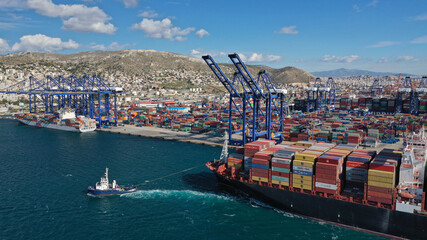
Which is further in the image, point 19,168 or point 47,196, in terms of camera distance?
point 19,168

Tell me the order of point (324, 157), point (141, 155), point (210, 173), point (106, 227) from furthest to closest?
1. point (141, 155)
2. point (210, 173)
3. point (324, 157)
4. point (106, 227)

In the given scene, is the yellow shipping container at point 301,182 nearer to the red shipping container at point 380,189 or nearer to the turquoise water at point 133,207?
the turquoise water at point 133,207

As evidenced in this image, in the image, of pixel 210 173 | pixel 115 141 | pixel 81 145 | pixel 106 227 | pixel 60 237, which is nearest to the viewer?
pixel 60 237

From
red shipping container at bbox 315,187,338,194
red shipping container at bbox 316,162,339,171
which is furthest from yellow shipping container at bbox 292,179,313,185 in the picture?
red shipping container at bbox 316,162,339,171

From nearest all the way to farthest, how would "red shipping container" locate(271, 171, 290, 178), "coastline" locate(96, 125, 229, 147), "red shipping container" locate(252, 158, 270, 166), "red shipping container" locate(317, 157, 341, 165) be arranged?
"red shipping container" locate(317, 157, 341, 165)
"red shipping container" locate(271, 171, 290, 178)
"red shipping container" locate(252, 158, 270, 166)
"coastline" locate(96, 125, 229, 147)

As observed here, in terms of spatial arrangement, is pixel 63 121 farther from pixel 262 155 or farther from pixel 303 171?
pixel 303 171

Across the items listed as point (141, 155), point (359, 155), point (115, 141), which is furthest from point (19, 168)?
point (359, 155)

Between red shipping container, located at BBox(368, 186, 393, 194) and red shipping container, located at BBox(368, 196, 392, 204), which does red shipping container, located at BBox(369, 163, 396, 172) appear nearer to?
red shipping container, located at BBox(368, 186, 393, 194)

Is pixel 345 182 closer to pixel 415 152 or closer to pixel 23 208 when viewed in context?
pixel 415 152
